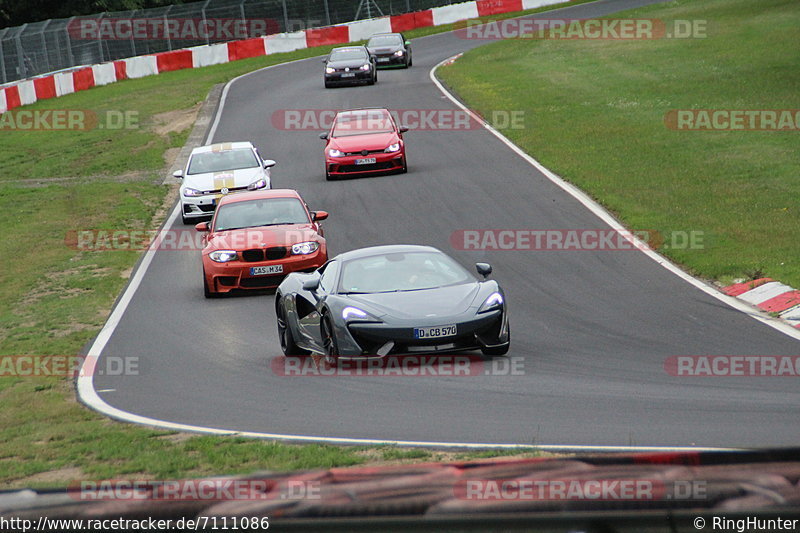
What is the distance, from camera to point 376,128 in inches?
1114

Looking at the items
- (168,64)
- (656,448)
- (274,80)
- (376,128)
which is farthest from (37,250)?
(168,64)

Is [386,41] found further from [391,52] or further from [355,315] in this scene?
[355,315]

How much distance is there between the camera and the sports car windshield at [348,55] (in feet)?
145

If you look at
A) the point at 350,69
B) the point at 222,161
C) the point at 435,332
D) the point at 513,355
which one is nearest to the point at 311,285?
the point at 435,332

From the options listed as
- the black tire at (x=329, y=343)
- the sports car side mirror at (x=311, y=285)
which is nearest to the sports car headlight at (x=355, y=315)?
the black tire at (x=329, y=343)

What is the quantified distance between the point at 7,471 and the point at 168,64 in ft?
Answer: 153

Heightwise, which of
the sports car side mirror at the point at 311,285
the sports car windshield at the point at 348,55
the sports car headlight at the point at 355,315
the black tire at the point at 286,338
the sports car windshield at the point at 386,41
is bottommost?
the black tire at the point at 286,338

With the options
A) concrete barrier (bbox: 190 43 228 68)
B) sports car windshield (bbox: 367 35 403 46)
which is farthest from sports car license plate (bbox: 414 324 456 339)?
concrete barrier (bbox: 190 43 228 68)

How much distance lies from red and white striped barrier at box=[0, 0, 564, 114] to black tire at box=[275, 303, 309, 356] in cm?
3243

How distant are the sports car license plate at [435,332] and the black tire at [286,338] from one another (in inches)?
78.9

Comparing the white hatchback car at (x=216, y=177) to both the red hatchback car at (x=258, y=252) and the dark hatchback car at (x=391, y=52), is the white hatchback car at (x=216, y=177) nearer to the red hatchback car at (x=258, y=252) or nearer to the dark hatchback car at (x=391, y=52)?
the red hatchback car at (x=258, y=252)

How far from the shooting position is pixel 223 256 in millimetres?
17875

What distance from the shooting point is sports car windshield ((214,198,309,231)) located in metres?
18.7

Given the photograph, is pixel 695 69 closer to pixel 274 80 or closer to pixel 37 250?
pixel 274 80
